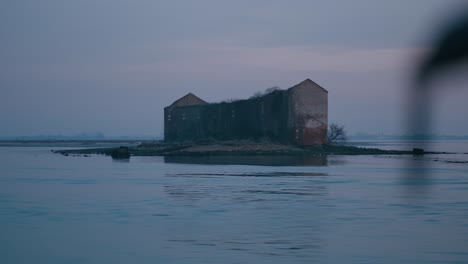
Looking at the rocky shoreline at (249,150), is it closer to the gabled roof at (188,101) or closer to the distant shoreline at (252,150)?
the distant shoreline at (252,150)

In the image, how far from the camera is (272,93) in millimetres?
64750

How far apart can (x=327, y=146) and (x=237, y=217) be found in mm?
47680

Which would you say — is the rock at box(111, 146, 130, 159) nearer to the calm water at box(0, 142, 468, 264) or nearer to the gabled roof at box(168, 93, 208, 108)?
the gabled roof at box(168, 93, 208, 108)

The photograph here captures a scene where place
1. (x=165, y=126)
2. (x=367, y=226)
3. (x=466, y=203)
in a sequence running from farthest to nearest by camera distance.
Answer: (x=165, y=126) < (x=466, y=203) < (x=367, y=226)

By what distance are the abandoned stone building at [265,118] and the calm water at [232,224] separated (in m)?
35.3

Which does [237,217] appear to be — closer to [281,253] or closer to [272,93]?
[281,253]

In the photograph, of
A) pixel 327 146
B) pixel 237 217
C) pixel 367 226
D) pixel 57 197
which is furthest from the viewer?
pixel 327 146

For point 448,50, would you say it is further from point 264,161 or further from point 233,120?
point 233,120

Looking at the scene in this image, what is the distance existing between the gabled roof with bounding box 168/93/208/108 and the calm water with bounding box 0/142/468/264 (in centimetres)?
5843

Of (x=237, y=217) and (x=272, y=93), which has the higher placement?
(x=272, y=93)

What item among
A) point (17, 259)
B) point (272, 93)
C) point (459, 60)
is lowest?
point (17, 259)

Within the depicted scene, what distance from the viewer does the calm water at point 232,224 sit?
10.6 metres

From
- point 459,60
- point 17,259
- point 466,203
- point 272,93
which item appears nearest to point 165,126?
point 272,93

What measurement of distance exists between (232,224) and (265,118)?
5145cm
